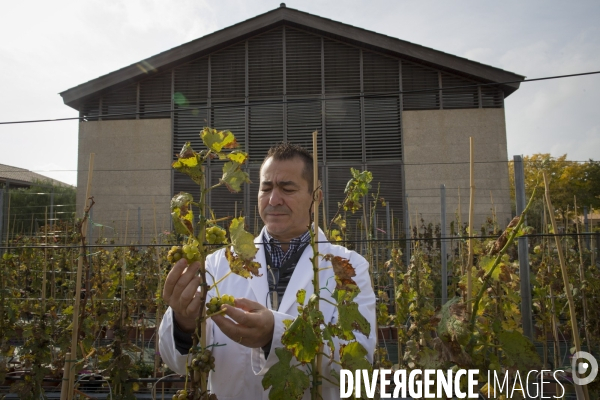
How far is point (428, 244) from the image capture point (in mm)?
7715

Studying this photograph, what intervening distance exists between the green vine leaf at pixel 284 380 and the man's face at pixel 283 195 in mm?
649

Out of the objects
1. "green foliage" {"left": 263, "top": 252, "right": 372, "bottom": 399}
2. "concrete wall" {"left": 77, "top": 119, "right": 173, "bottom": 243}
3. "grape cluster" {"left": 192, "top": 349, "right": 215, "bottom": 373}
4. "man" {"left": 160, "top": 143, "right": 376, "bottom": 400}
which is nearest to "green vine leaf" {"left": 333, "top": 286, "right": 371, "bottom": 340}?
"green foliage" {"left": 263, "top": 252, "right": 372, "bottom": 399}

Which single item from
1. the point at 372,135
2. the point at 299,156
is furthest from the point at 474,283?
the point at 372,135

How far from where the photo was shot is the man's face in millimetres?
1856

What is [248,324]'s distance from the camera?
1.28 m

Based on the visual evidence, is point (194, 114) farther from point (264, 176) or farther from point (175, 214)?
point (175, 214)

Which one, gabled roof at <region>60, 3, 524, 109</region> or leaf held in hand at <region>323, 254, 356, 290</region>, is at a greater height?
gabled roof at <region>60, 3, 524, 109</region>

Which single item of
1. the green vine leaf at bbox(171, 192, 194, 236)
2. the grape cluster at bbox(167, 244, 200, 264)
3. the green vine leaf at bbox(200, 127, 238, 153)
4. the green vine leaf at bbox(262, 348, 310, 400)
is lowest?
the green vine leaf at bbox(262, 348, 310, 400)

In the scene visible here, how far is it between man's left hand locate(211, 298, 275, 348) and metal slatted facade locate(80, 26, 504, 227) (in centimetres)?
845

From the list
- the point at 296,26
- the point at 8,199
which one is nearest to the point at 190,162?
the point at 8,199

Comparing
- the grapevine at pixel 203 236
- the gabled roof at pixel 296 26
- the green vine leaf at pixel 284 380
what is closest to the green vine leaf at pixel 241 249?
the grapevine at pixel 203 236

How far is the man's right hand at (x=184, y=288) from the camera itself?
3.79ft

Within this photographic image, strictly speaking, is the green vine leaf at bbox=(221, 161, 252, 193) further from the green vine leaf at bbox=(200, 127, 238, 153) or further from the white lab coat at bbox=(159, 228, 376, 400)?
the white lab coat at bbox=(159, 228, 376, 400)

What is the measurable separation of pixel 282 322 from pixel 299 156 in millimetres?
767
